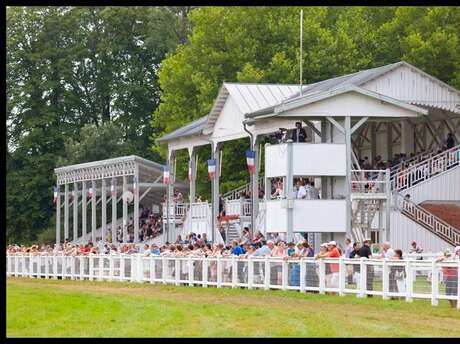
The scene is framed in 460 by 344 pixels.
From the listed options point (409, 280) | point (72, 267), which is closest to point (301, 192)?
point (72, 267)

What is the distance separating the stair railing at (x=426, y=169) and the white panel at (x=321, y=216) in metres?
4.00

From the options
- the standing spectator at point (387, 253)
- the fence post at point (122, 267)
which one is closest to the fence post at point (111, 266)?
the fence post at point (122, 267)

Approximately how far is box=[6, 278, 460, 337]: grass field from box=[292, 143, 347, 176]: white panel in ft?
44.6

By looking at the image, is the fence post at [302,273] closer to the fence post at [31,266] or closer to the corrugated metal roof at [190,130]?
the fence post at [31,266]

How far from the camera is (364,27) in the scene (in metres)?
77.3

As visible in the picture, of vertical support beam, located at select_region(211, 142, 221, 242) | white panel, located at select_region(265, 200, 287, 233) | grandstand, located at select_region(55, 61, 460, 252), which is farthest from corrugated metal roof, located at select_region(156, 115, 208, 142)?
white panel, located at select_region(265, 200, 287, 233)

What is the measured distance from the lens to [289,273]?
1459 inches

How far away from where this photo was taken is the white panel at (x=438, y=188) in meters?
52.4

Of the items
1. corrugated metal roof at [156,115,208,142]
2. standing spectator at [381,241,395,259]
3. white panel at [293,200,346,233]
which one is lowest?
standing spectator at [381,241,395,259]

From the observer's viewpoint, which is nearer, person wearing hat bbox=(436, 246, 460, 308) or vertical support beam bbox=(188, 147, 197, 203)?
person wearing hat bbox=(436, 246, 460, 308)

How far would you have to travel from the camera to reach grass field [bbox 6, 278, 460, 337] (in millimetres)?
24484

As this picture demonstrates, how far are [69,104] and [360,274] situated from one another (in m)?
60.0

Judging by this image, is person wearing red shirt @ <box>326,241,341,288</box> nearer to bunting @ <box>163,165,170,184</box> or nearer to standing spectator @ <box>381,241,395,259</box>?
standing spectator @ <box>381,241,395,259</box>

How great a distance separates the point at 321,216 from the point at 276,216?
1.88 metres
